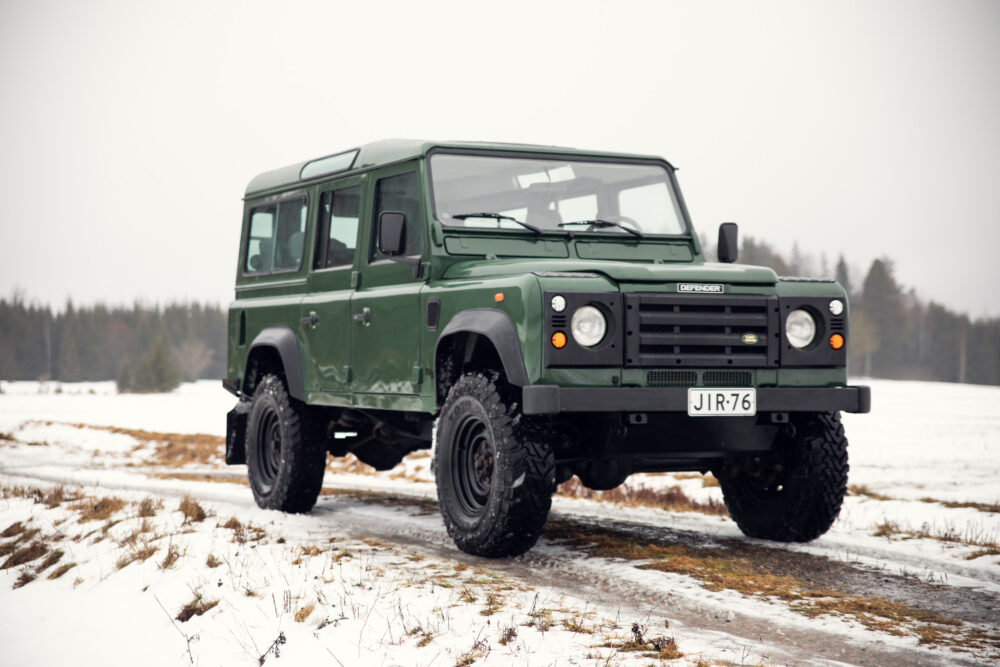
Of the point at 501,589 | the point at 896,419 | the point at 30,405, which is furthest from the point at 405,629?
the point at 30,405

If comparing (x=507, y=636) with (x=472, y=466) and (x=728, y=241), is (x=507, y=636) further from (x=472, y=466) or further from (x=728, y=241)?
(x=728, y=241)

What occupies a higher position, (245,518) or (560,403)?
(560,403)

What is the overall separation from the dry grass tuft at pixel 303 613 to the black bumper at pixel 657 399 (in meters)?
1.54

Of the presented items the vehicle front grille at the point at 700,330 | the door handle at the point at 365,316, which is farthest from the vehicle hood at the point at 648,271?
the door handle at the point at 365,316

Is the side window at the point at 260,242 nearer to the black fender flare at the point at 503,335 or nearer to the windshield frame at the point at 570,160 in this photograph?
the windshield frame at the point at 570,160

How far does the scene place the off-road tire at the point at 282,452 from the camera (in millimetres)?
9273

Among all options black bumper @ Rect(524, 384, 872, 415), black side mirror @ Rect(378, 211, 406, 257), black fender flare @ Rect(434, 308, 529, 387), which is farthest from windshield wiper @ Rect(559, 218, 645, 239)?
black bumper @ Rect(524, 384, 872, 415)

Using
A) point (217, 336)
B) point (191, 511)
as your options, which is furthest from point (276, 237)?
point (217, 336)

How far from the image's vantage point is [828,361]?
6.95m

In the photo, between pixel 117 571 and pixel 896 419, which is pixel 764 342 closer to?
A: pixel 117 571

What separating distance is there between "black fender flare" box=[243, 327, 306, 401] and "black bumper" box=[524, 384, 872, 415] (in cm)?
364

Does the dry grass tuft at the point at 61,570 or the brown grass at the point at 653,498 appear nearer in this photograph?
the dry grass tuft at the point at 61,570

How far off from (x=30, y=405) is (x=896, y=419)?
28.7 metres

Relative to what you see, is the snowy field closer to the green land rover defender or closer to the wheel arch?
the green land rover defender
